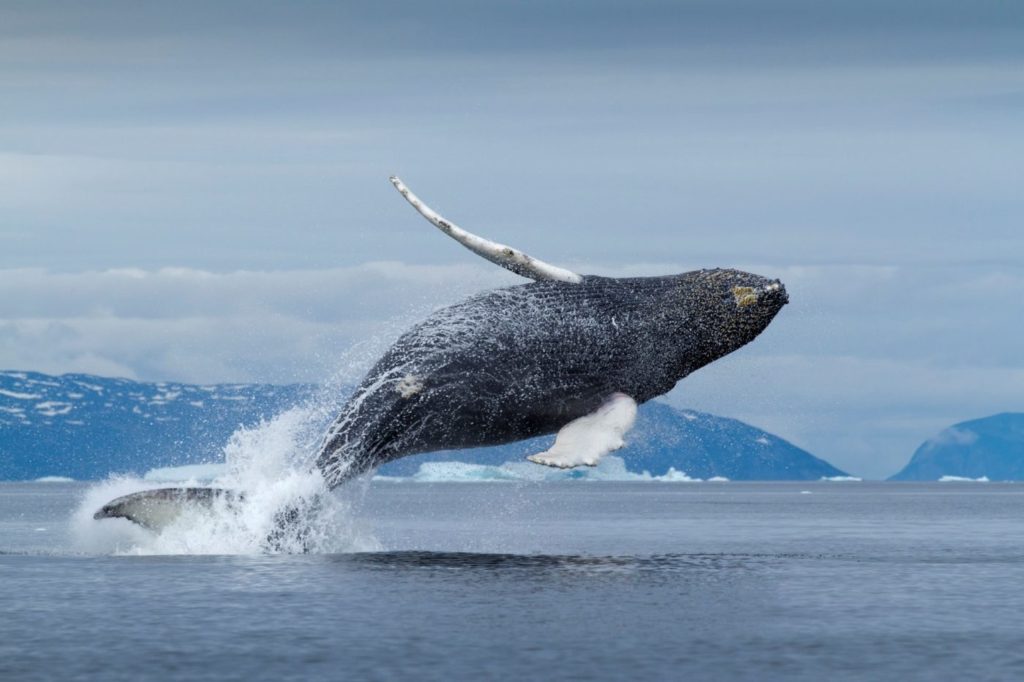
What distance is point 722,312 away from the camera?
1956 centimetres

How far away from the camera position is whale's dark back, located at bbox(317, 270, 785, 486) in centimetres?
1914

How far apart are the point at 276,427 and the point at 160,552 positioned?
4.85 m

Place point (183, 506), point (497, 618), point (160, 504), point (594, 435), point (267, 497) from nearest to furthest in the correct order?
point (497, 618) → point (594, 435) → point (160, 504) → point (183, 506) → point (267, 497)

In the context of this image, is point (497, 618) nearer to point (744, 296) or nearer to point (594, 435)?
point (594, 435)

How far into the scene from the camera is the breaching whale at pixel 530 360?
62.7ft

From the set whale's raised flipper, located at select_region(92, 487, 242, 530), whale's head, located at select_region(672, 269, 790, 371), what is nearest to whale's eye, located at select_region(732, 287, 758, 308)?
whale's head, located at select_region(672, 269, 790, 371)

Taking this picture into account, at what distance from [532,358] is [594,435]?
130 cm

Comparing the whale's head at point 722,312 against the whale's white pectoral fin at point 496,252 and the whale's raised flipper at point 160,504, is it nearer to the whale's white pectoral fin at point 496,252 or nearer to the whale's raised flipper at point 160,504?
the whale's white pectoral fin at point 496,252

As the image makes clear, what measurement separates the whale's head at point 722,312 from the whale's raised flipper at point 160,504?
239 inches

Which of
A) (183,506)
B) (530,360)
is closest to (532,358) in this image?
(530,360)

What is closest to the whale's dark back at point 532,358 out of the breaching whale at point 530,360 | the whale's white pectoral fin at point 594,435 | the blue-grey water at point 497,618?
the breaching whale at point 530,360

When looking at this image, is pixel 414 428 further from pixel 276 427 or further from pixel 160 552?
pixel 160 552

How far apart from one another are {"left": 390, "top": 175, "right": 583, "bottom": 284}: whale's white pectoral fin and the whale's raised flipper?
4.28m

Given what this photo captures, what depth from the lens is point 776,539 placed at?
142 feet
